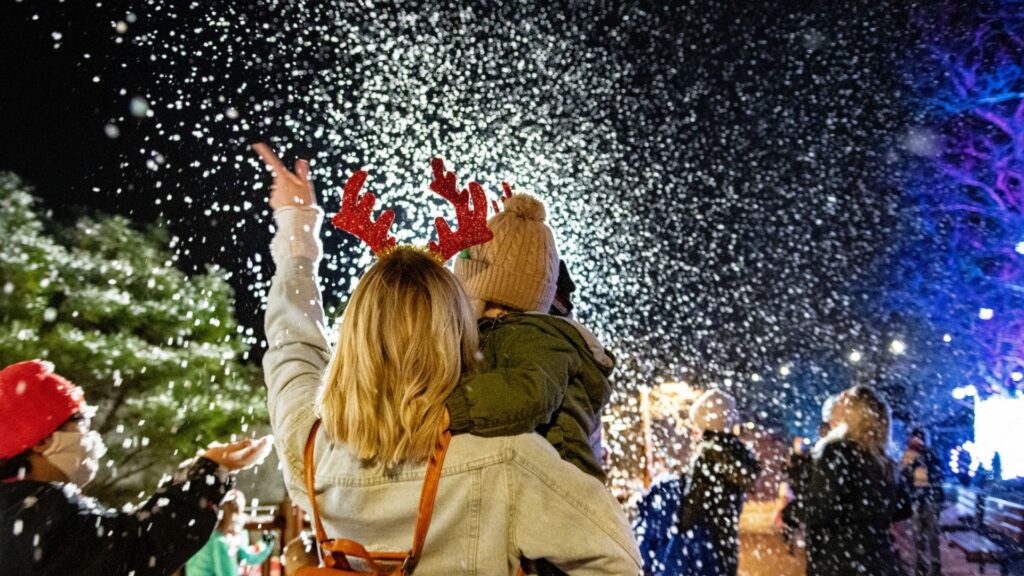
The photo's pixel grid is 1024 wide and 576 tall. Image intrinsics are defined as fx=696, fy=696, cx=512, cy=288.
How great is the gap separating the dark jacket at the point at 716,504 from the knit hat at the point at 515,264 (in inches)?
103

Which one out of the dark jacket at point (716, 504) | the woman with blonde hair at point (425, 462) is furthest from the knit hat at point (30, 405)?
the dark jacket at point (716, 504)

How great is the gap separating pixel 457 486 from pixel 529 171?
34.8ft

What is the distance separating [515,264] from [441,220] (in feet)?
0.94

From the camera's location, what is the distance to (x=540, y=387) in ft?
5.43

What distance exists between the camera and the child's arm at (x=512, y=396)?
163 cm

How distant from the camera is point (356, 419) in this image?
1.67 meters

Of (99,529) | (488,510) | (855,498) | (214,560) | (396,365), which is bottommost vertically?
(214,560)

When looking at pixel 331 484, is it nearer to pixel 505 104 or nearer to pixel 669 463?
pixel 505 104

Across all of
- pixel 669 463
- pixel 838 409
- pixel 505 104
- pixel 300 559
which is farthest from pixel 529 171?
pixel 669 463

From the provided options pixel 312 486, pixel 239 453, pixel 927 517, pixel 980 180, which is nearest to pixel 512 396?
pixel 312 486

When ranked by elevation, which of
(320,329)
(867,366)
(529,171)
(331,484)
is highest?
(867,366)

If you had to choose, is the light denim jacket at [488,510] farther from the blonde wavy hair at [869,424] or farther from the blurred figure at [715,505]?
the blonde wavy hair at [869,424]

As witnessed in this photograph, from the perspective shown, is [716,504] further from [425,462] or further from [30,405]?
[30,405]

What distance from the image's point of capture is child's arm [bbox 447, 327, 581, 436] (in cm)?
163
